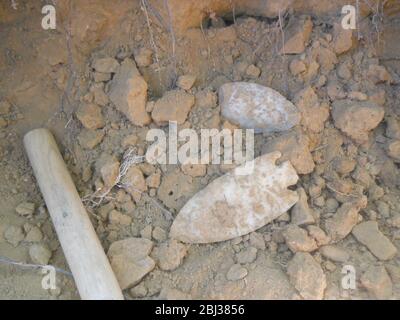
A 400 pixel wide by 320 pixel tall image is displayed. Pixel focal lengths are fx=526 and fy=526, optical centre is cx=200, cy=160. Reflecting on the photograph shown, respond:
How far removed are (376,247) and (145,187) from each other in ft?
4.13

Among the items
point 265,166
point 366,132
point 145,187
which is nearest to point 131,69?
point 145,187

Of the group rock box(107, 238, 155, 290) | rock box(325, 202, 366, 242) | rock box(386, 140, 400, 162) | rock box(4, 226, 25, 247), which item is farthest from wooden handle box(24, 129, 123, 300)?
rock box(386, 140, 400, 162)

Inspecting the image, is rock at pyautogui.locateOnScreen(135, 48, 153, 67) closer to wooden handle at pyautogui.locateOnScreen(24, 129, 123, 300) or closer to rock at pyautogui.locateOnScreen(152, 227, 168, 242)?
wooden handle at pyautogui.locateOnScreen(24, 129, 123, 300)

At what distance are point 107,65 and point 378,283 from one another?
1906mm

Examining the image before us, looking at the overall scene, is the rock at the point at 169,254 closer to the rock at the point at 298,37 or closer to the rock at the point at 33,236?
the rock at the point at 33,236

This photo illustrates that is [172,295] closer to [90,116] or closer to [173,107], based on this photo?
[173,107]

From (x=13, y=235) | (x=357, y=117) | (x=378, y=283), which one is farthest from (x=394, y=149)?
(x=13, y=235)

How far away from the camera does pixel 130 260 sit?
2709mm

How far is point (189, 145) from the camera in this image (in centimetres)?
293

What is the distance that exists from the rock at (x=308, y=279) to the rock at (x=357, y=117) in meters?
0.80

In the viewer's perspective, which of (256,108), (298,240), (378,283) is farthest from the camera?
(256,108)

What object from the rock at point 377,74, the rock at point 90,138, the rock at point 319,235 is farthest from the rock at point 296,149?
the rock at point 90,138

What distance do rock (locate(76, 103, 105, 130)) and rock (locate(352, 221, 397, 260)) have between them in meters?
1.55

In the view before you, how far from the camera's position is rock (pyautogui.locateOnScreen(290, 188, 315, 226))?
2700mm
